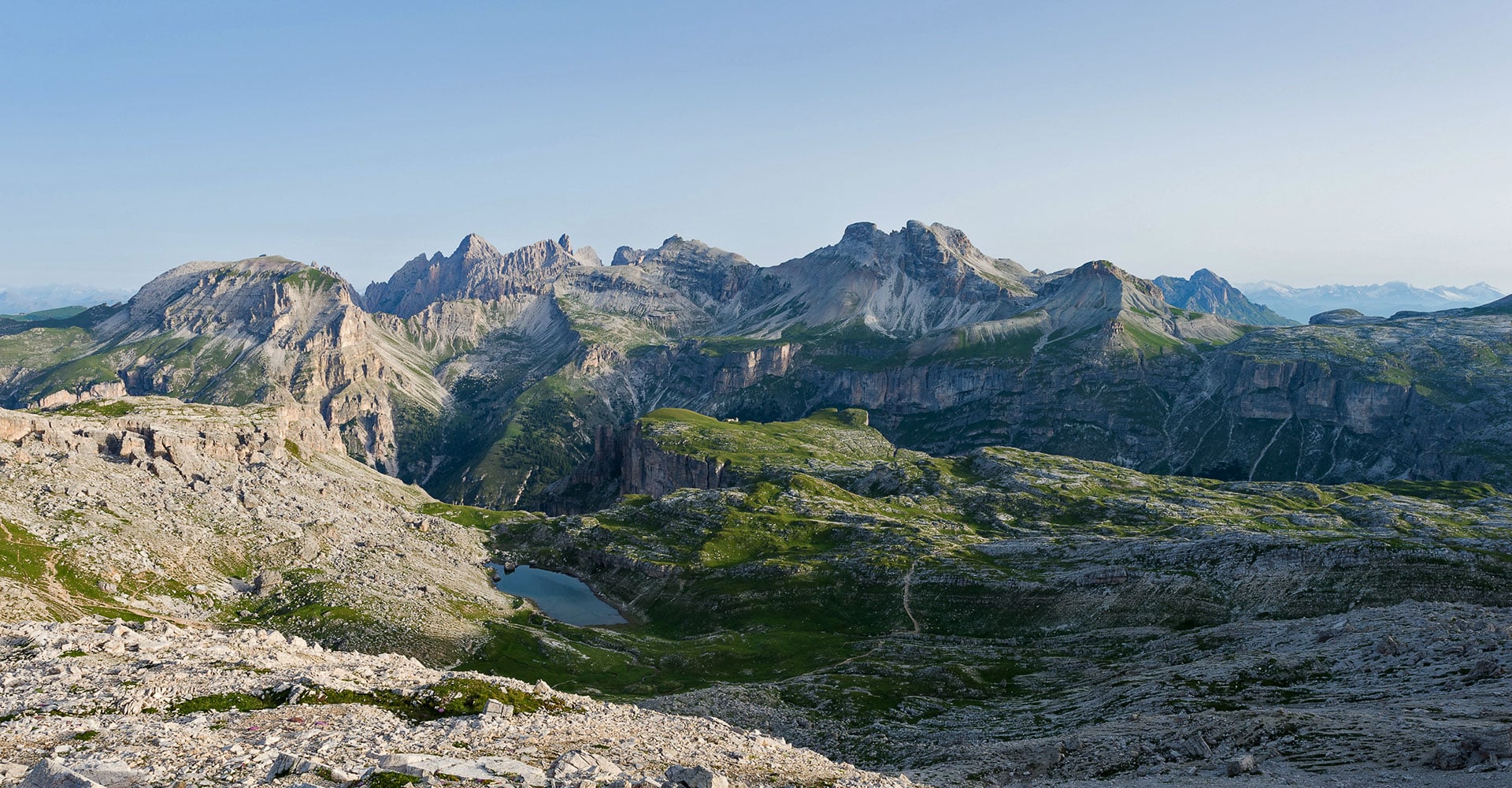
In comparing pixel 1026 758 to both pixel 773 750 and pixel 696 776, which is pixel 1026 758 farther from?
pixel 696 776

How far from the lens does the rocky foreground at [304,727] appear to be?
129 feet

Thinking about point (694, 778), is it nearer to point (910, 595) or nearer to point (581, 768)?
point (581, 768)

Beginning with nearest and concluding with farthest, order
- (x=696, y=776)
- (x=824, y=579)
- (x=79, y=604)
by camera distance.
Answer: (x=696, y=776)
(x=79, y=604)
(x=824, y=579)

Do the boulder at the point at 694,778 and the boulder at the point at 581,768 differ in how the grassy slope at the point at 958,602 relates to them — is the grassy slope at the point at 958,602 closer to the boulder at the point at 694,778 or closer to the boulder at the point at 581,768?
the boulder at the point at 694,778

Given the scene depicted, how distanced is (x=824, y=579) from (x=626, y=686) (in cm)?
6278

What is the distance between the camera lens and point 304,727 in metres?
48.1

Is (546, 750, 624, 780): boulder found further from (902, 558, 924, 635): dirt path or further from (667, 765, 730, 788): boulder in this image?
(902, 558, 924, 635): dirt path

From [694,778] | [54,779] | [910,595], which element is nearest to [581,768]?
[694,778]

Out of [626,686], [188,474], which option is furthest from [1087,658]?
[188,474]

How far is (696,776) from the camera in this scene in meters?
43.0

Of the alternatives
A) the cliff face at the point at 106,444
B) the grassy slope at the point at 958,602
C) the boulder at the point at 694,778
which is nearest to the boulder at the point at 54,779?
the boulder at the point at 694,778

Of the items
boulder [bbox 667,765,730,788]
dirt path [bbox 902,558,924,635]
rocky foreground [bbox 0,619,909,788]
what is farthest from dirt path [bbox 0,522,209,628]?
dirt path [bbox 902,558,924,635]

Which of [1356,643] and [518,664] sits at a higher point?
[1356,643]

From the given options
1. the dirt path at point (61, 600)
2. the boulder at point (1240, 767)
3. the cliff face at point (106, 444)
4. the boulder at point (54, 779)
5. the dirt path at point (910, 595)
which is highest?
the boulder at point (54, 779)
